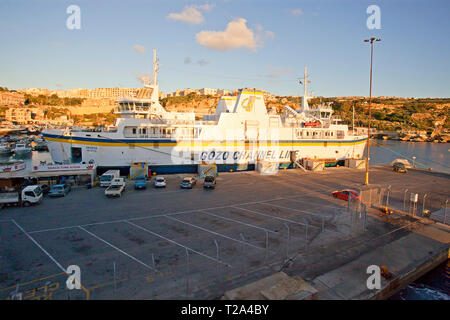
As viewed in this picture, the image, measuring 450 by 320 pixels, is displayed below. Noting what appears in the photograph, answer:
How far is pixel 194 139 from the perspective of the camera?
32.3 m

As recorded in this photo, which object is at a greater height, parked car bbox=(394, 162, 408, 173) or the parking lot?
parked car bbox=(394, 162, 408, 173)

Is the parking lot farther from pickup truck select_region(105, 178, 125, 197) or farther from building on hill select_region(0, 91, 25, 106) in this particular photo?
building on hill select_region(0, 91, 25, 106)

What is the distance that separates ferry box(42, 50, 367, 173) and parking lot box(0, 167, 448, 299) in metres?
7.87

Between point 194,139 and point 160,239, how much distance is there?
20.4 metres

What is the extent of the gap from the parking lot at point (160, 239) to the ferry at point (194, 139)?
7.87 meters

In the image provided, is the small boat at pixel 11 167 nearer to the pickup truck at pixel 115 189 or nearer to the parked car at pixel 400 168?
the pickup truck at pixel 115 189

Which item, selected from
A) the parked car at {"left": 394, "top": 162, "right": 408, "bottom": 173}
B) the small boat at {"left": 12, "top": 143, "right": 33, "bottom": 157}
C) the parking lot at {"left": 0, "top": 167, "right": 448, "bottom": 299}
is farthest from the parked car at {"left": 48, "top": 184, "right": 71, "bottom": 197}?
the small boat at {"left": 12, "top": 143, "right": 33, "bottom": 157}

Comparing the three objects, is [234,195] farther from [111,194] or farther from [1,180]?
[1,180]

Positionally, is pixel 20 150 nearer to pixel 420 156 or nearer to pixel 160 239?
pixel 160 239

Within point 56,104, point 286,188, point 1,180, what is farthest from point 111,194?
point 56,104

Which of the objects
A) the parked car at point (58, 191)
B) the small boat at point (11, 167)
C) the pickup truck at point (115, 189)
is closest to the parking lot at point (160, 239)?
the parked car at point (58, 191)

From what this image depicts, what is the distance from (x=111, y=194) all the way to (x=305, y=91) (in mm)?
35495

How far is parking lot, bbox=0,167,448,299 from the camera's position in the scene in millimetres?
8977

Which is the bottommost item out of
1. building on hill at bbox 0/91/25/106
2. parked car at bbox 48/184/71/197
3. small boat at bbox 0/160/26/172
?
parked car at bbox 48/184/71/197
